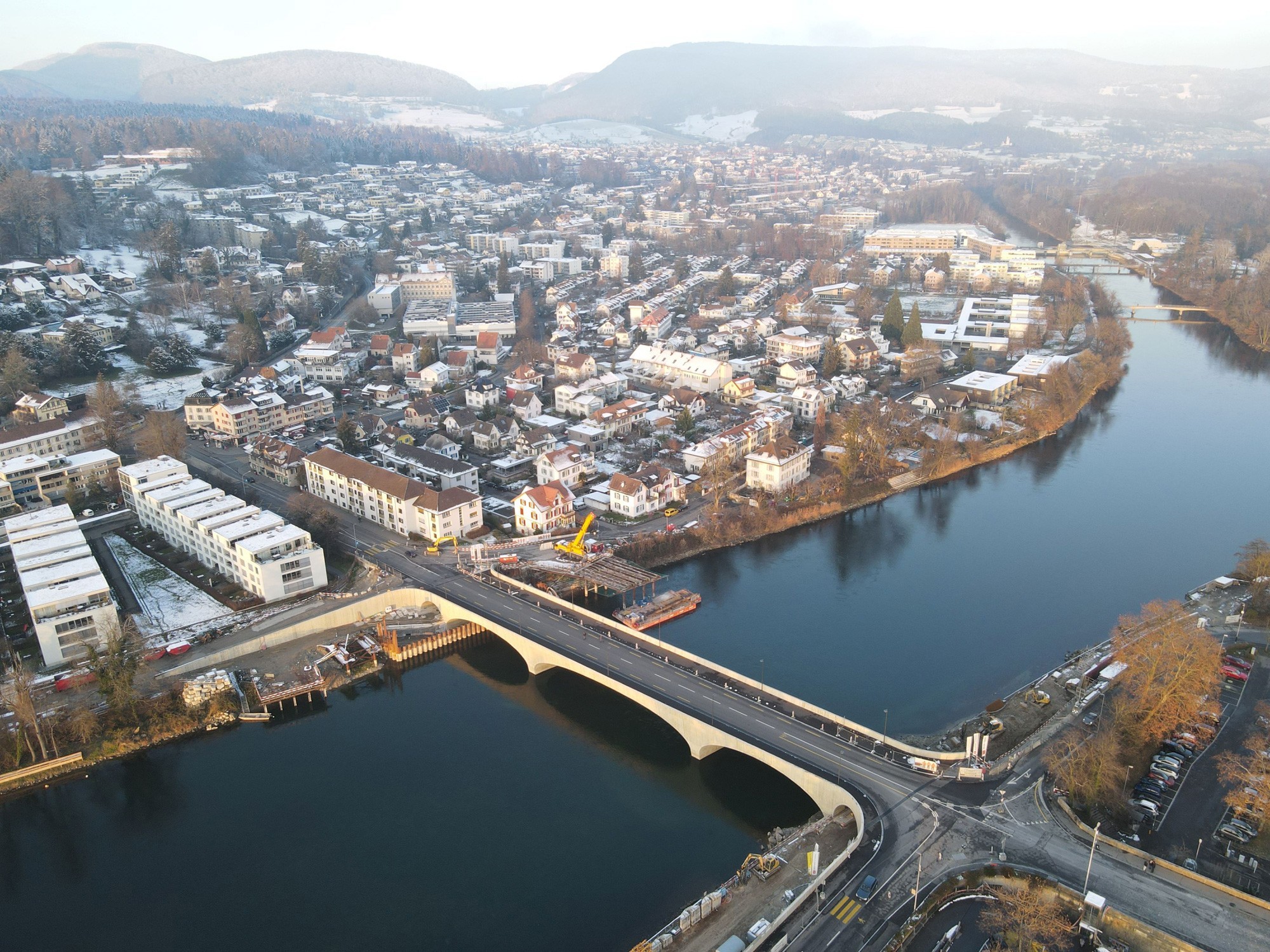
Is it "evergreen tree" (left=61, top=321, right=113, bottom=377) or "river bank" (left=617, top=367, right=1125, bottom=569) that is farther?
"evergreen tree" (left=61, top=321, right=113, bottom=377)

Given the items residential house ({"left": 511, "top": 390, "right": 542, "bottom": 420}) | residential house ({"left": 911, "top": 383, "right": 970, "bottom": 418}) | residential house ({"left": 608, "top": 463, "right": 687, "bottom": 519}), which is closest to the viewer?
residential house ({"left": 608, "top": 463, "right": 687, "bottom": 519})

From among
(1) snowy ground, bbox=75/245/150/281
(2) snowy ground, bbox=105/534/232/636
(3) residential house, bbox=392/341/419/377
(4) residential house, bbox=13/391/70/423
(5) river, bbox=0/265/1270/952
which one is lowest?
(5) river, bbox=0/265/1270/952

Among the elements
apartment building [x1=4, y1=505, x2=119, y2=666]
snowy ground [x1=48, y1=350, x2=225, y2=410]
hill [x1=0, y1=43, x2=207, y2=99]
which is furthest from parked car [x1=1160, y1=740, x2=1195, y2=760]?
hill [x1=0, y1=43, x2=207, y2=99]

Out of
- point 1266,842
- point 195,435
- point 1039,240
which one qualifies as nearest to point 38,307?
point 195,435

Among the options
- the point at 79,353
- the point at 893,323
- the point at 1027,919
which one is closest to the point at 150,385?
the point at 79,353

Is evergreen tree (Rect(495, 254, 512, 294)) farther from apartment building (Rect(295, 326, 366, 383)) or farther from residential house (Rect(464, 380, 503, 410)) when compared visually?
residential house (Rect(464, 380, 503, 410))

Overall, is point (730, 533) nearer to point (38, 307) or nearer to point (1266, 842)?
point (1266, 842)
